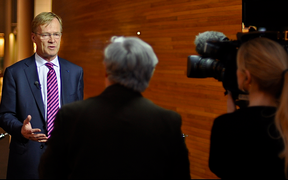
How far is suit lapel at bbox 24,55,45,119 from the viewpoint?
1889 millimetres

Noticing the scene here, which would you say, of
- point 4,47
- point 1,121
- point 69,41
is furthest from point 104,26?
point 1,121

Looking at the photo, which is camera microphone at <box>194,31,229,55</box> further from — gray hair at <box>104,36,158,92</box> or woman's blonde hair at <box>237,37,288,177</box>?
gray hair at <box>104,36,158,92</box>

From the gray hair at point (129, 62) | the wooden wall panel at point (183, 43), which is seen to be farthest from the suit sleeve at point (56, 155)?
the wooden wall panel at point (183, 43)

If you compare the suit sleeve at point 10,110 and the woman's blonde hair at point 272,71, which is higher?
the woman's blonde hair at point 272,71

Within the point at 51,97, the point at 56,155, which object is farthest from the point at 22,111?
the point at 56,155

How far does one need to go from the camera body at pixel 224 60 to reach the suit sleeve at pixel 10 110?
3.62 feet

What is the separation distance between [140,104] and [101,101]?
15cm

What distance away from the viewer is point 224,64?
152 cm

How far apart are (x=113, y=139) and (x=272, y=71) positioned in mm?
697

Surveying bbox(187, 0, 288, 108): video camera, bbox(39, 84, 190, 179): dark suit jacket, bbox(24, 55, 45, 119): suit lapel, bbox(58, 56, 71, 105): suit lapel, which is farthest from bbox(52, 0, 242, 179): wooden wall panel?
bbox(39, 84, 190, 179): dark suit jacket

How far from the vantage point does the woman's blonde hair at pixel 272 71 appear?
1.16 metres

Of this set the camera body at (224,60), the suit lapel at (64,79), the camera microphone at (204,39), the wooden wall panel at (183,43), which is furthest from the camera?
the wooden wall panel at (183,43)

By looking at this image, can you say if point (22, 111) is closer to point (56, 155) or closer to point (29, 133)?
point (29, 133)

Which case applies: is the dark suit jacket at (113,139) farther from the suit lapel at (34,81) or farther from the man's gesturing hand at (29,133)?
the suit lapel at (34,81)
